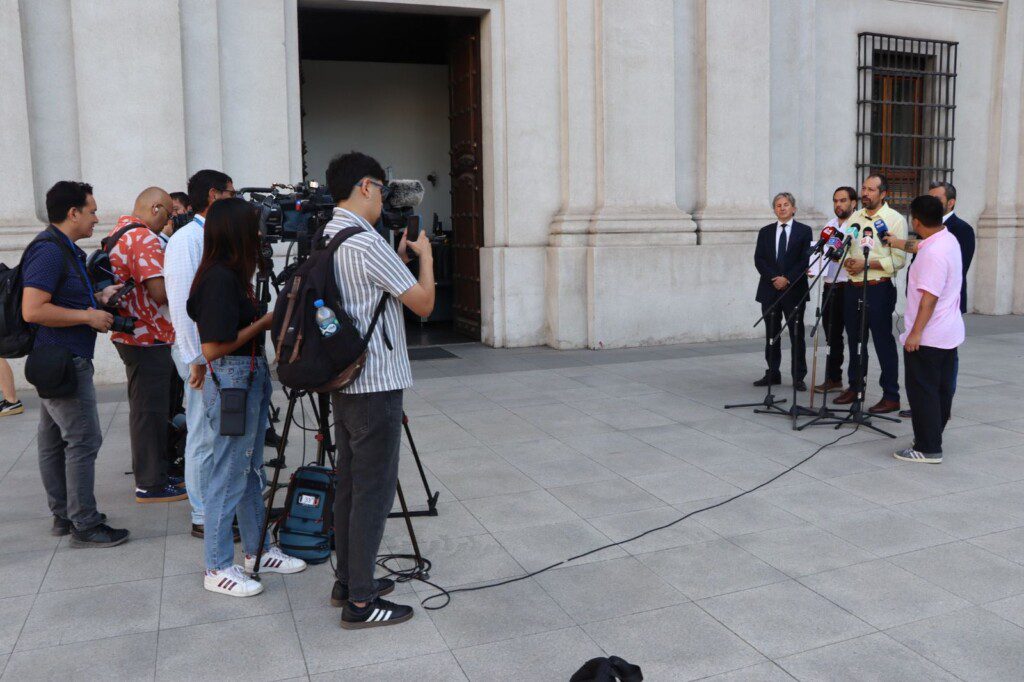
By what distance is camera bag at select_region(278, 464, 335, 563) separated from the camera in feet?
13.7

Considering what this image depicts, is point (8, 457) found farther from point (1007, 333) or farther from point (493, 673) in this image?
point (1007, 333)

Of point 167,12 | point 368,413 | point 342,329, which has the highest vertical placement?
point 167,12

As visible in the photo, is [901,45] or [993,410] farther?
[901,45]

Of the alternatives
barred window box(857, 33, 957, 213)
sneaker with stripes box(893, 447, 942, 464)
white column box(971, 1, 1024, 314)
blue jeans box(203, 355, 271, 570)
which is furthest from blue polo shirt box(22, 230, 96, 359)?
white column box(971, 1, 1024, 314)

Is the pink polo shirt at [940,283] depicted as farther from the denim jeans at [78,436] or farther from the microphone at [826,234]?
the denim jeans at [78,436]

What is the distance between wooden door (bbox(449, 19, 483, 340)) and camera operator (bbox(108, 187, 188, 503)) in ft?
20.8

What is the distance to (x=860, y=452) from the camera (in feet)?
19.6

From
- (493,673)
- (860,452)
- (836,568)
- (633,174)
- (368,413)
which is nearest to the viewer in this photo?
(493,673)

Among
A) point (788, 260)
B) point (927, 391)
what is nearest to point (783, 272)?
point (788, 260)

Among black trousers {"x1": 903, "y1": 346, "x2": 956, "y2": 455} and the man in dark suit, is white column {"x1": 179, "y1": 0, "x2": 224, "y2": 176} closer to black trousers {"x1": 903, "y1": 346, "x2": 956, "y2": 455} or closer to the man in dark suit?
the man in dark suit

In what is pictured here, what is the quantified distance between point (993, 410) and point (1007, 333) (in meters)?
5.34

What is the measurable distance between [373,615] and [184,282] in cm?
171

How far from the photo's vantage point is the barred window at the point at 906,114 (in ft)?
42.1

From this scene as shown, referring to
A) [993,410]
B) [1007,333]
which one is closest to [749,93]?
[1007,333]
